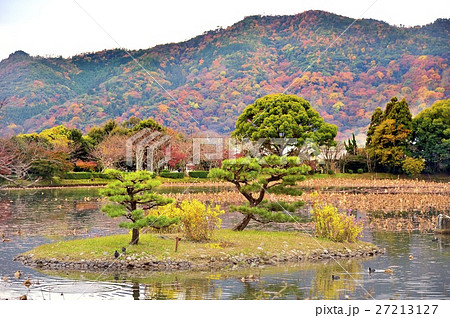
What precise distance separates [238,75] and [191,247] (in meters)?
78.9

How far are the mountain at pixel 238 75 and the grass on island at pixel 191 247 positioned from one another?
50.3 meters

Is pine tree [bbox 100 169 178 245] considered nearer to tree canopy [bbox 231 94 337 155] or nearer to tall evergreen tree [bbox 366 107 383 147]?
tree canopy [bbox 231 94 337 155]

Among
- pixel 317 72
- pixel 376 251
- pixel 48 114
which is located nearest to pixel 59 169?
pixel 376 251

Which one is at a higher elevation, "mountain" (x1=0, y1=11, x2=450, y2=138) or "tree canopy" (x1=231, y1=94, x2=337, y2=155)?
"mountain" (x1=0, y1=11, x2=450, y2=138)

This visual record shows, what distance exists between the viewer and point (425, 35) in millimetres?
100000

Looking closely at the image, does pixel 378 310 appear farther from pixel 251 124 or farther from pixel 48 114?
pixel 48 114

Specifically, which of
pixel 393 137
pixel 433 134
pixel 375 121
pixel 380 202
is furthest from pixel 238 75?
pixel 380 202

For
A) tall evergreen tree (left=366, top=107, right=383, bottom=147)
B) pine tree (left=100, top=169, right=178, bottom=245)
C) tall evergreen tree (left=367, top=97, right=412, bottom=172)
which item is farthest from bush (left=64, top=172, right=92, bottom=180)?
pine tree (left=100, top=169, right=178, bottom=245)

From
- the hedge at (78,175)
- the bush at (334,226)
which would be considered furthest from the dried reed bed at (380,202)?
the hedge at (78,175)

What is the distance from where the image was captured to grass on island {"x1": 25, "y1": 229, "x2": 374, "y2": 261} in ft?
42.8

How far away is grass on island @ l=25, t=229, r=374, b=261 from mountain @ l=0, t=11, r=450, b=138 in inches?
1981

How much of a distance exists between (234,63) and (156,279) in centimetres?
8670

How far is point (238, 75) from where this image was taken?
9125 cm

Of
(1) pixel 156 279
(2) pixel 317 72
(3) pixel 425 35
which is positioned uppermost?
(3) pixel 425 35
